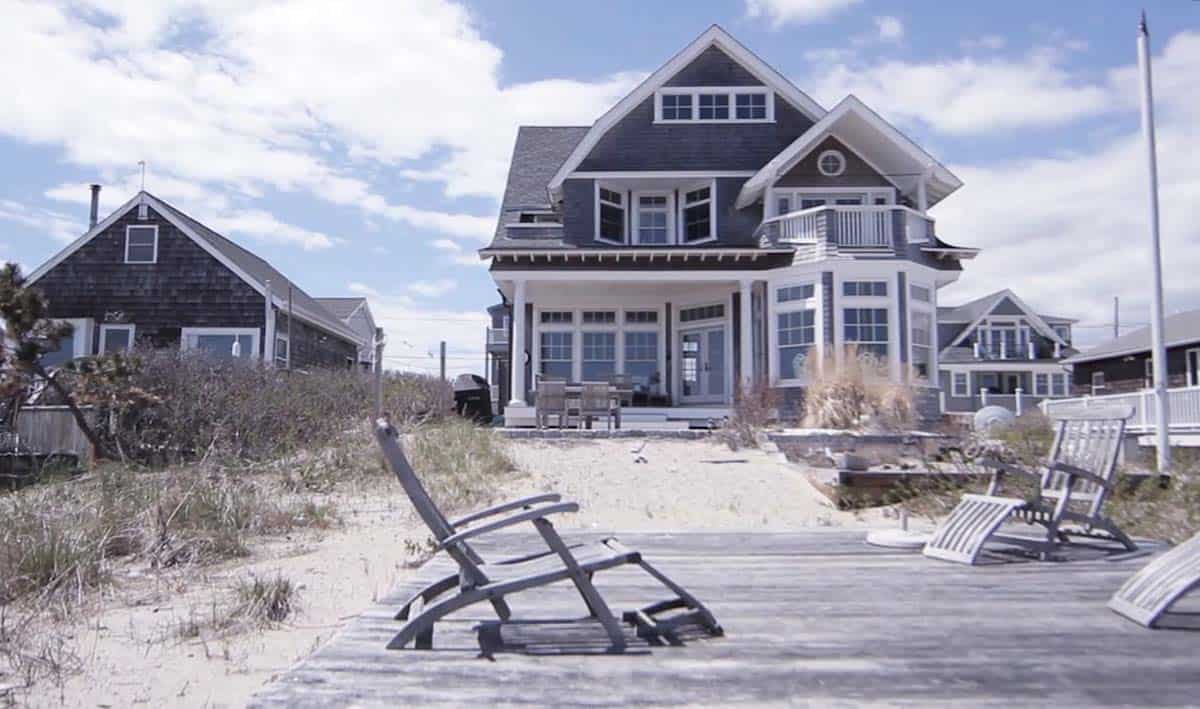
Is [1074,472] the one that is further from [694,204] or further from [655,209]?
[655,209]

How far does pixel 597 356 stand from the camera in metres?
20.5

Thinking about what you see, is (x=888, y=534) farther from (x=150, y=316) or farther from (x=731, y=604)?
(x=150, y=316)

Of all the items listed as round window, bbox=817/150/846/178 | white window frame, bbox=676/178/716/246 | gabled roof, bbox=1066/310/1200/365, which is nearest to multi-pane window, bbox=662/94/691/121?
white window frame, bbox=676/178/716/246

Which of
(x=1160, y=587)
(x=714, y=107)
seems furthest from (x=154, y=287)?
(x=1160, y=587)

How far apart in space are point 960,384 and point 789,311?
97.1 ft

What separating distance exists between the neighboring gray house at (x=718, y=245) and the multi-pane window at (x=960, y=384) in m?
25.2

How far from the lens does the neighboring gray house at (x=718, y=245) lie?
1788 cm

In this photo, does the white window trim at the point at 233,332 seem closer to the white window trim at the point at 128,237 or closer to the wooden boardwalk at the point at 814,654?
the white window trim at the point at 128,237

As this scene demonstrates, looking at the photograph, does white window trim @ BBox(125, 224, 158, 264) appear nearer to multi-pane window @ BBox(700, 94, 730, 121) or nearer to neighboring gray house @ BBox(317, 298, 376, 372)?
multi-pane window @ BBox(700, 94, 730, 121)

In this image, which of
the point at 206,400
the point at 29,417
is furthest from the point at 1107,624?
the point at 29,417

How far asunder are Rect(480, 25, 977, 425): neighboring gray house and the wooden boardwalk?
1315 centimetres

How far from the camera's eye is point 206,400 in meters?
11.2

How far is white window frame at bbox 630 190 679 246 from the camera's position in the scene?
2062cm

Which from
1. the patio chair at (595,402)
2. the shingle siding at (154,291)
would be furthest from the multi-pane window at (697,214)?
the shingle siding at (154,291)
